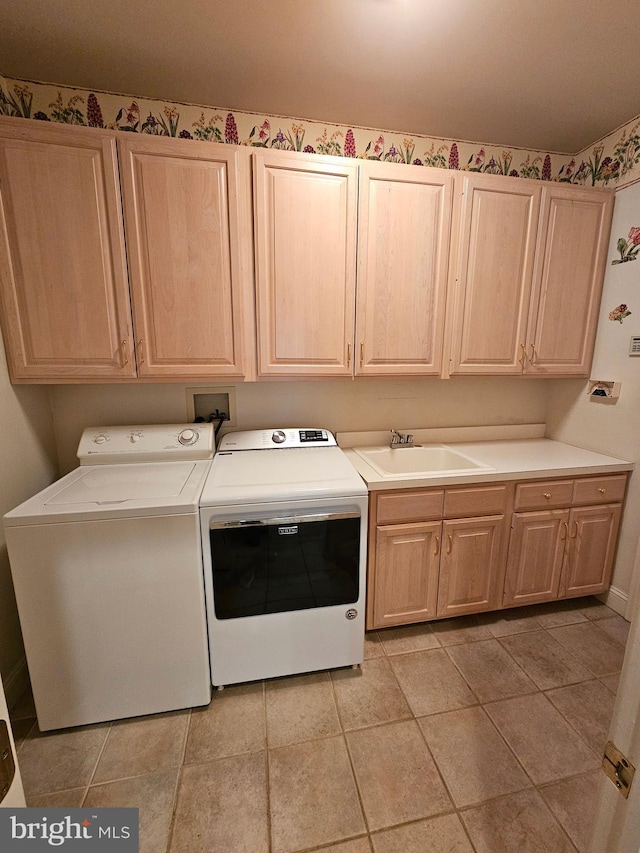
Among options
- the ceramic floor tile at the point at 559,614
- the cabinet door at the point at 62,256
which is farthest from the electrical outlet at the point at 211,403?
the ceramic floor tile at the point at 559,614

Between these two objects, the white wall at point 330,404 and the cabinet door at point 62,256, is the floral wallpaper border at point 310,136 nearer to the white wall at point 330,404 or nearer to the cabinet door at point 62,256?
the cabinet door at point 62,256

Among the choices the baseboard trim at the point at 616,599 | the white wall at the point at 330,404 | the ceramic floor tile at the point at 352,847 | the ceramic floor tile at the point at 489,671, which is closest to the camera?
the ceramic floor tile at the point at 352,847

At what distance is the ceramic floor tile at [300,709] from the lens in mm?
1402

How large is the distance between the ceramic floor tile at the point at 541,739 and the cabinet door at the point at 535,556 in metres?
0.51

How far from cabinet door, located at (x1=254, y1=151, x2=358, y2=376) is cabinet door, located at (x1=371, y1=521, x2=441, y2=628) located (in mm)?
874

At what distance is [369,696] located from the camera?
1.56 metres

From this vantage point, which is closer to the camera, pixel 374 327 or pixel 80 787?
pixel 80 787

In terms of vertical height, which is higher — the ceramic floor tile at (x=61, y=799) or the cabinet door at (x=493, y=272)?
the cabinet door at (x=493, y=272)

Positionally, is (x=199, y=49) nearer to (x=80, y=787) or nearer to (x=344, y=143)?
(x=344, y=143)

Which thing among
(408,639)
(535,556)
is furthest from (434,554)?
(535,556)

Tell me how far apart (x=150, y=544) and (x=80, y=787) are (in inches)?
32.6

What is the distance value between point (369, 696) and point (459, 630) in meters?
0.67

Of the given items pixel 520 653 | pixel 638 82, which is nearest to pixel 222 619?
pixel 520 653

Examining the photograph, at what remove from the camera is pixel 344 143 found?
1933 mm
